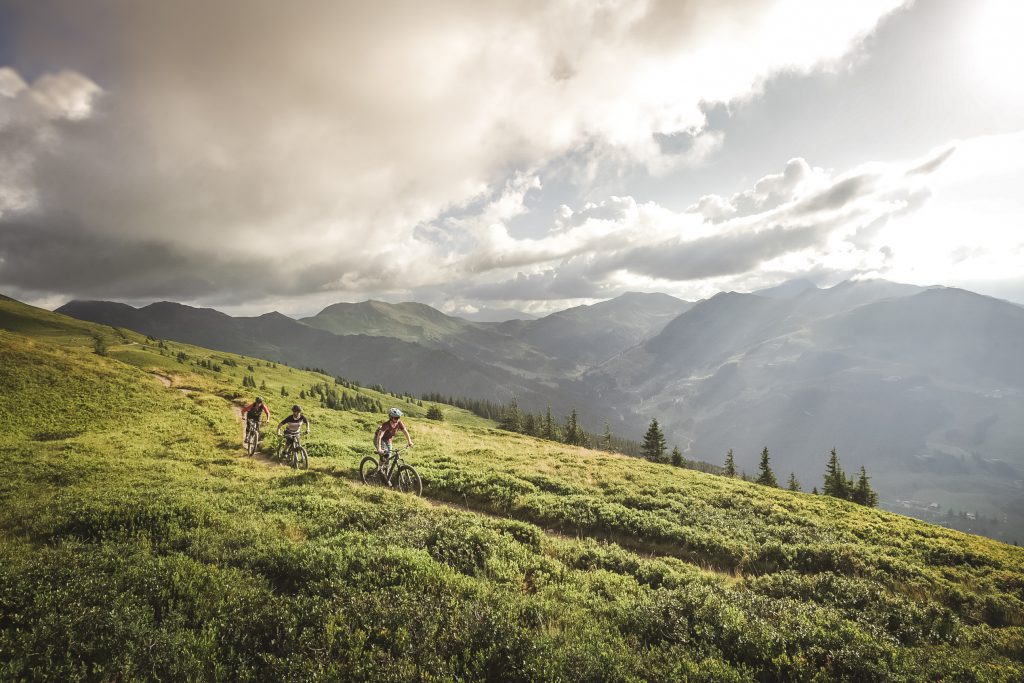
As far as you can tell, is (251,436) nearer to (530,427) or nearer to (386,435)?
(386,435)

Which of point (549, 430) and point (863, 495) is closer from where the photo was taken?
point (863, 495)

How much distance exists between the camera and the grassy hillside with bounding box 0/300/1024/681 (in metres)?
6.91

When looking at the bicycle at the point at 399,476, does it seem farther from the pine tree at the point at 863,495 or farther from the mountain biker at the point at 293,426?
the pine tree at the point at 863,495

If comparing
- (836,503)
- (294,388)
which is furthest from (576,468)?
(294,388)

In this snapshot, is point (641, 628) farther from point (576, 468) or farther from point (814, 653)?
point (576, 468)

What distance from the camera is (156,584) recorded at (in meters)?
8.40

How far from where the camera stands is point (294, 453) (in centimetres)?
2420

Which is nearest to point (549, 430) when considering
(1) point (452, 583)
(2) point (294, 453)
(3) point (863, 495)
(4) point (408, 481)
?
(3) point (863, 495)

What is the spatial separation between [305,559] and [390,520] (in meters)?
3.98

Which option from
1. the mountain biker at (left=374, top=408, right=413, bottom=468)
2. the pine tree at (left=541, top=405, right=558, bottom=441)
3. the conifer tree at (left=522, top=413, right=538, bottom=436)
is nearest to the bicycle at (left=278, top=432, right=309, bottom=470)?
the mountain biker at (left=374, top=408, right=413, bottom=468)

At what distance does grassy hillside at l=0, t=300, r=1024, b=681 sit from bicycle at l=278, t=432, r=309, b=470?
2044 millimetres

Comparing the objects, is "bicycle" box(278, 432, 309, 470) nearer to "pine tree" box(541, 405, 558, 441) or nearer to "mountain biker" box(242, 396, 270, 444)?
"mountain biker" box(242, 396, 270, 444)

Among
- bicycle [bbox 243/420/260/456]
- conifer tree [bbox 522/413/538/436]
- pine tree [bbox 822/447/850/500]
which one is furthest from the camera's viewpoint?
conifer tree [bbox 522/413/538/436]

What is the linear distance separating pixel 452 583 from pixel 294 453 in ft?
60.4
